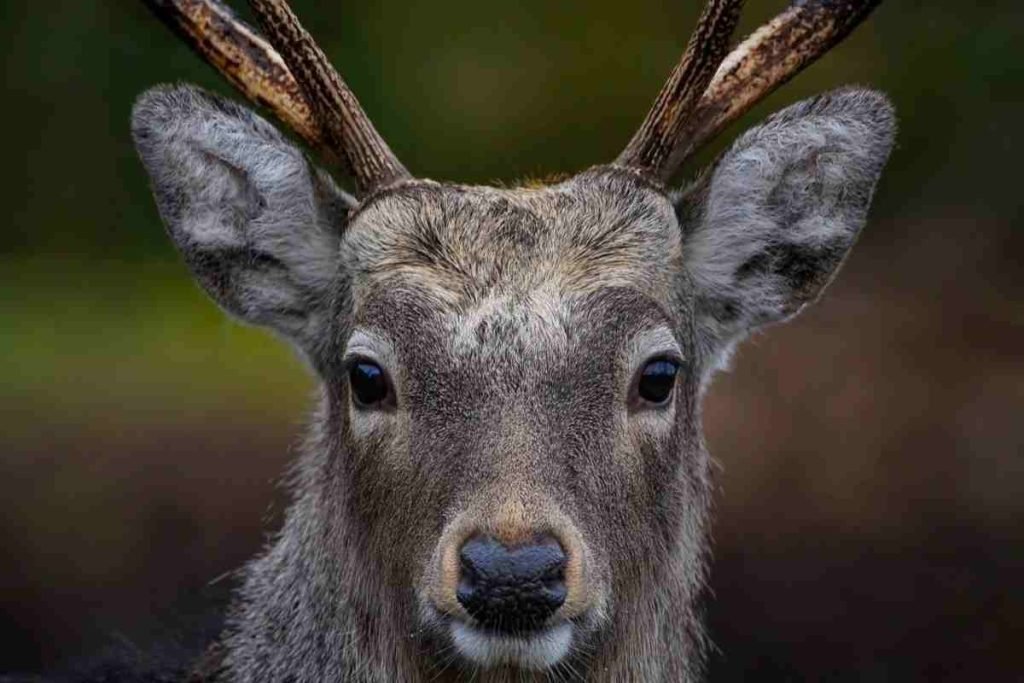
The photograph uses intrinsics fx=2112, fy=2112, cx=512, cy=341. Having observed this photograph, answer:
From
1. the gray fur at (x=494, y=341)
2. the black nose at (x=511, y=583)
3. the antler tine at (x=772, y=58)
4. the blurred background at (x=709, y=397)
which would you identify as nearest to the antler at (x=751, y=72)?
the antler tine at (x=772, y=58)

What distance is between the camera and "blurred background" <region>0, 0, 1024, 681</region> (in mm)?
13008

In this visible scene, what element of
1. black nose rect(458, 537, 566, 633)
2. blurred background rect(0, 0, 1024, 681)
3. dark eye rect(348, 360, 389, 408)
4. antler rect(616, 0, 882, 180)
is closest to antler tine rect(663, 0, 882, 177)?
antler rect(616, 0, 882, 180)

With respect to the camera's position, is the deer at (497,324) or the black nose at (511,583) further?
the deer at (497,324)

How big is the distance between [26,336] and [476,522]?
A: 403 inches

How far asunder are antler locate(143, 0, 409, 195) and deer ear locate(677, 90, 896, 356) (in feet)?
3.45

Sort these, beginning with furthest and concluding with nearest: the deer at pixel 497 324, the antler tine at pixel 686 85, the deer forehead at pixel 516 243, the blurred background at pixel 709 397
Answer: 1. the blurred background at pixel 709 397
2. the antler tine at pixel 686 85
3. the deer forehead at pixel 516 243
4. the deer at pixel 497 324

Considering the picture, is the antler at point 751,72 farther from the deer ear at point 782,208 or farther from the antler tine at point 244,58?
the antler tine at point 244,58

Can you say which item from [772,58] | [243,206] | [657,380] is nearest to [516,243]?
[657,380]

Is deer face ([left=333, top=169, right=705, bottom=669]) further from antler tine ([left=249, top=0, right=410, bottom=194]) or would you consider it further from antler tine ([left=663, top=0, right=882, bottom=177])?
antler tine ([left=663, top=0, right=882, bottom=177])

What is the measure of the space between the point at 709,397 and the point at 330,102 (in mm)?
7446

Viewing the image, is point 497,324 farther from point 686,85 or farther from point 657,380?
point 686,85

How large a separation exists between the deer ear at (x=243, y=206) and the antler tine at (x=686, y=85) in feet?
3.37

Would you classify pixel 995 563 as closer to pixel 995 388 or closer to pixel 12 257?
pixel 995 388

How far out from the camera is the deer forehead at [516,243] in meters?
6.32
